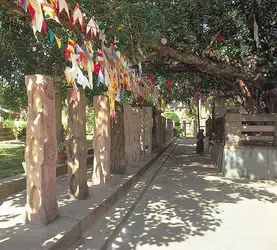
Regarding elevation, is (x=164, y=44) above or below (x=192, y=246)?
above

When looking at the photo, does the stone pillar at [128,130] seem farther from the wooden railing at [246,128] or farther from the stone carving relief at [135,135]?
the wooden railing at [246,128]

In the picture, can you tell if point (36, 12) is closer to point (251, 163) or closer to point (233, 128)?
point (233, 128)

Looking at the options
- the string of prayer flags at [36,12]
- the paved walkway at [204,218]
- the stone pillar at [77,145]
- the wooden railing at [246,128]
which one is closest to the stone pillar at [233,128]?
the wooden railing at [246,128]

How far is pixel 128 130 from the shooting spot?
37.0 ft

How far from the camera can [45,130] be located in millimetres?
4762

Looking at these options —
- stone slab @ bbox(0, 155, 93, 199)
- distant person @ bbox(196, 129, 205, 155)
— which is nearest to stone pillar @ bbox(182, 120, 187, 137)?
distant person @ bbox(196, 129, 205, 155)

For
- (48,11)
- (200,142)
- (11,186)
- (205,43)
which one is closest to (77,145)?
(11,186)

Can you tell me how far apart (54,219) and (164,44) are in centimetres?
630

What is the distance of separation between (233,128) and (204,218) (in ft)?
18.2

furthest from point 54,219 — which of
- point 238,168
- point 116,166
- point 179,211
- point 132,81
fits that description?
point 238,168

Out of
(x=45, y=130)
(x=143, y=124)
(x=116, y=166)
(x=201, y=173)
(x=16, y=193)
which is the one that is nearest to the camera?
(x=45, y=130)

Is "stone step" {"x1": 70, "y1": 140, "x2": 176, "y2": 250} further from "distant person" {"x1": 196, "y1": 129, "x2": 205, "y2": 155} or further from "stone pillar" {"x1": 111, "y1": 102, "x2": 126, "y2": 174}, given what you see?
"distant person" {"x1": 196, "y1": 129, "x2": 205, "y2": 155}

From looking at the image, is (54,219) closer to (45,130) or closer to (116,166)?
(45,130)

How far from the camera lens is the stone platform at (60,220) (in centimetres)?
403
